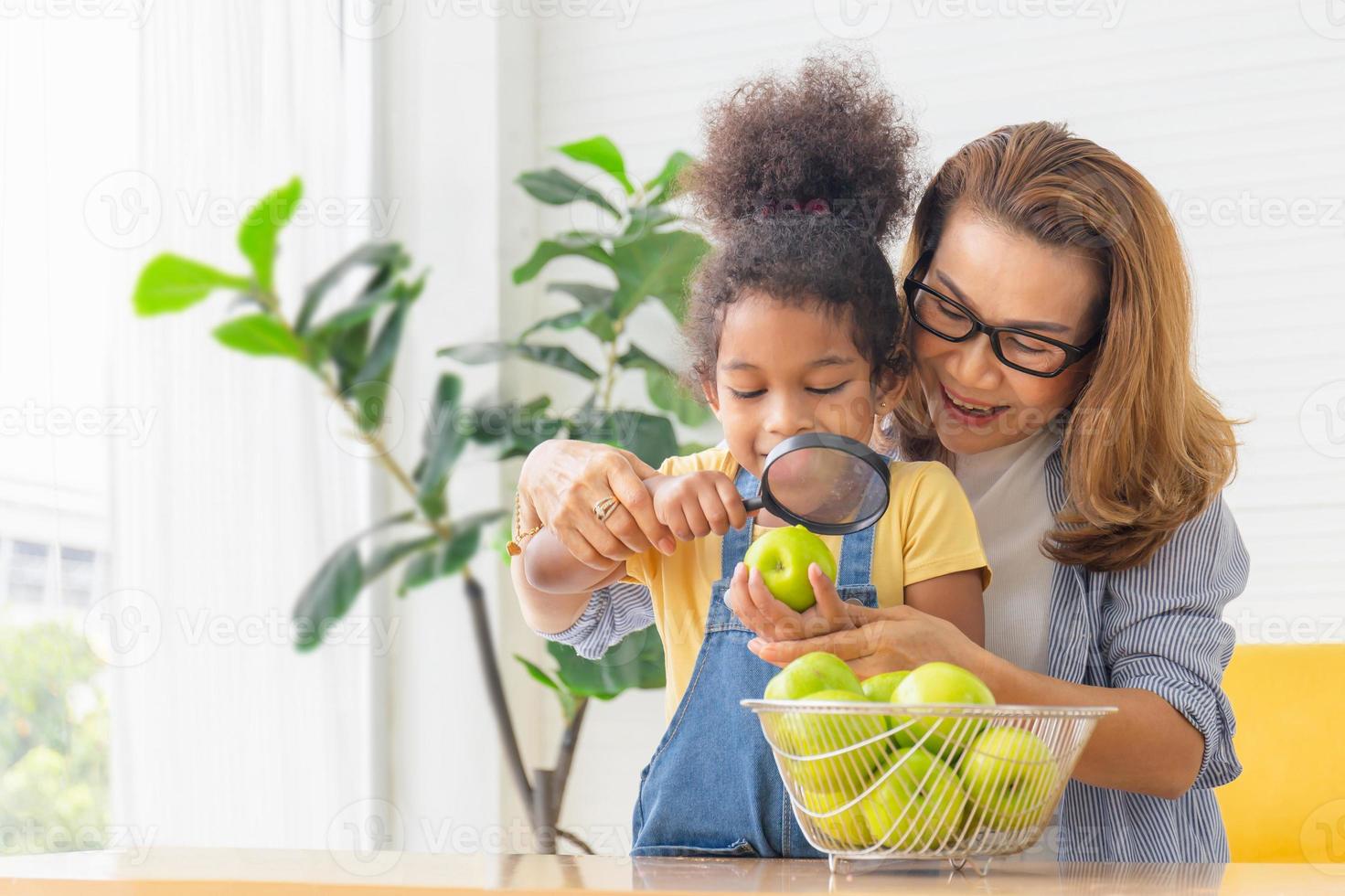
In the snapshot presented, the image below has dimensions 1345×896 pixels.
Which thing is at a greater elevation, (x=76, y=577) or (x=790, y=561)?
(x=790, y=561)

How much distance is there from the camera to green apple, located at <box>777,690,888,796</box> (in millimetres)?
853

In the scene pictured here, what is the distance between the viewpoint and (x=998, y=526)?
1.56 metres

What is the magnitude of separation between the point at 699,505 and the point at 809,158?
0.52m

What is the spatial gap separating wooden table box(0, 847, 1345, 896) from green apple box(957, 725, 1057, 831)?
48 mm

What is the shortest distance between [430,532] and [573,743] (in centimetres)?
70

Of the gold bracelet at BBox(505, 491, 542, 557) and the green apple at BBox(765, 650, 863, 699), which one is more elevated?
the gold bracelet at BBox(505, 491, 542, 557)

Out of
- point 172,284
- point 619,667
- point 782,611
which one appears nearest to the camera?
point 782,611

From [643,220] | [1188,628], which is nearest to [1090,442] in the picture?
[1188,628]

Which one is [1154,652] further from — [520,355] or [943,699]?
[520,355]

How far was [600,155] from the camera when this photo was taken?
307cm

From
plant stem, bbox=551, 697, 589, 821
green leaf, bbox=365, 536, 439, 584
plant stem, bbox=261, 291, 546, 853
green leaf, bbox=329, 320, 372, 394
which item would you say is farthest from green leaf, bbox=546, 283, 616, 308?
plant stem, bbox=551, 697, 589, 821

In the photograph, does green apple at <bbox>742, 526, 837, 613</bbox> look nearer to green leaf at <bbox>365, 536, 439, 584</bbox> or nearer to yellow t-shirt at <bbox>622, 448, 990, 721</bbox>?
yellow t-shirt at <bbox>622, 448, 990, 721</bbox>

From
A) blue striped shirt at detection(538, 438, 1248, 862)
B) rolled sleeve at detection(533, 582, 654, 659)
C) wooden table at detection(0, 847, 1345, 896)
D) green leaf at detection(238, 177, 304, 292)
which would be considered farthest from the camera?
green leaf at detection(238, 177, 304, 292)

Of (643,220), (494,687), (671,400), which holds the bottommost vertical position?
(494,687)
